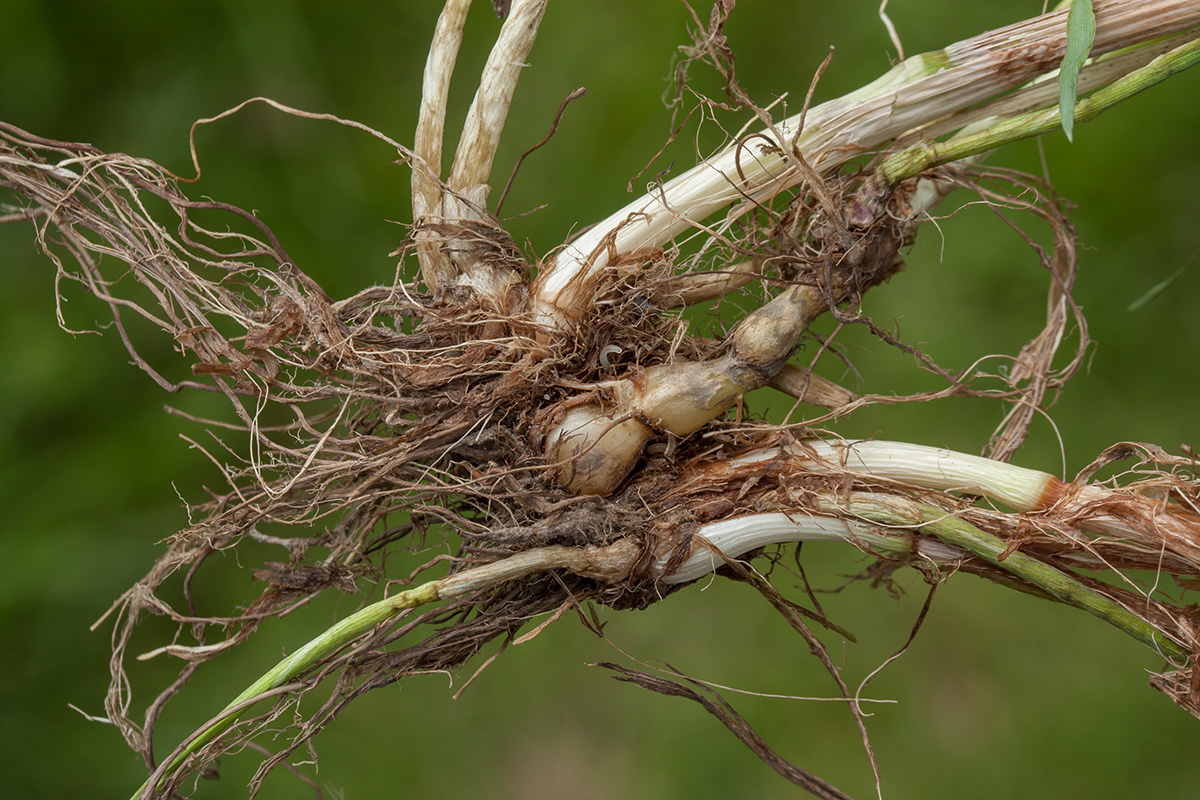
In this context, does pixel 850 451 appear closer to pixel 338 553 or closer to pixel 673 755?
pixel 338 553

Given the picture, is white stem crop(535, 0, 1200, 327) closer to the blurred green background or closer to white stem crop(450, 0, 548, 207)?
white stem crop(450, 0, 548, 207)

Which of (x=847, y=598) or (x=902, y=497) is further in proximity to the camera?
(x=847, y=598)

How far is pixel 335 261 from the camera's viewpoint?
1145mm

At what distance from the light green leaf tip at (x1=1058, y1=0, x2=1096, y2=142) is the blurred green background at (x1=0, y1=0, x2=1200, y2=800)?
613 mm

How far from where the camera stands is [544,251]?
1142 millimetres

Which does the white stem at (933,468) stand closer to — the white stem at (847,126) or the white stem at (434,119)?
the white stem at (847,126)

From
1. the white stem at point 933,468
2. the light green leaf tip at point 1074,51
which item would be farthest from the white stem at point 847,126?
the white stem at point 933,468

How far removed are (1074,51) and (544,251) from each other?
28.4 inches

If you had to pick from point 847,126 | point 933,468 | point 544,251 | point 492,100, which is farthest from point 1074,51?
point 544,251

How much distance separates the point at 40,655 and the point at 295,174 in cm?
78

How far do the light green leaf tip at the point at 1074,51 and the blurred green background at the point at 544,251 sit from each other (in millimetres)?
613

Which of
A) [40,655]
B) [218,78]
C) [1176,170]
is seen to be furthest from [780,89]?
[40,655]

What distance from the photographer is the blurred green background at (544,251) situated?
42.9 inches

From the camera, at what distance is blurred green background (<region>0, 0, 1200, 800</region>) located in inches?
42.9
